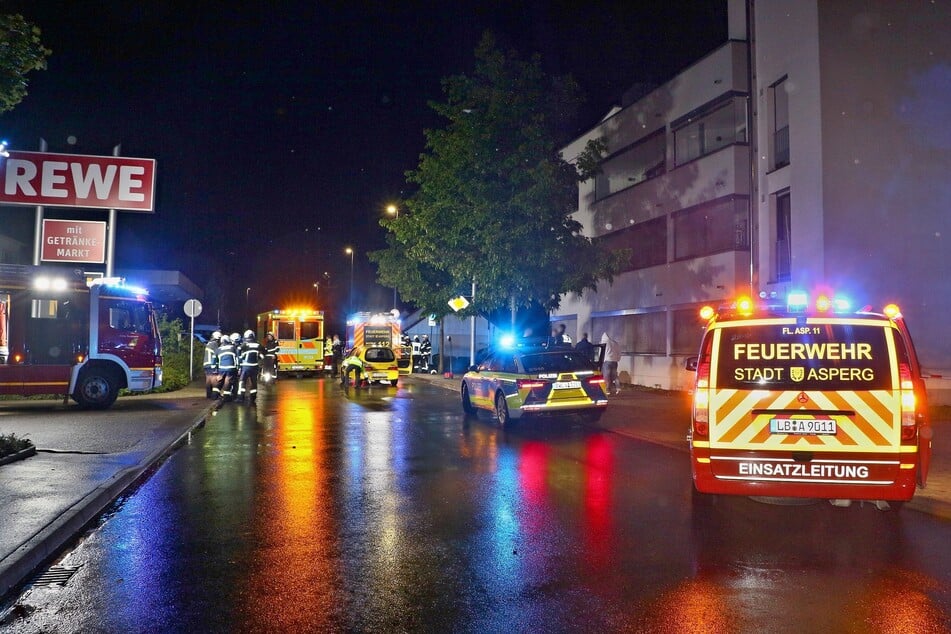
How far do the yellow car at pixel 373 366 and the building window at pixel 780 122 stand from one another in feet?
43.9

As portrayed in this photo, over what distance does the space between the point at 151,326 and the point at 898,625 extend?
17430 millimetres

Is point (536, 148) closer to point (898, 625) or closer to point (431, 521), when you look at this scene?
point (431, 521)

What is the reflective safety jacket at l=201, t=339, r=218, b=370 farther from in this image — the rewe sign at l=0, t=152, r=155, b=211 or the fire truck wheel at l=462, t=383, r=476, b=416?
the fire truck wheel at l=462, t=383, r=476, b=416

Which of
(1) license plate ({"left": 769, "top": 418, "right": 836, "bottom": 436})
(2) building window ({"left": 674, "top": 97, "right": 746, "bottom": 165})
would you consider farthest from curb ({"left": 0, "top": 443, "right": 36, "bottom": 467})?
(2) building window ({"left": 674, "top": 97, "right": 746, "bottom": 165})

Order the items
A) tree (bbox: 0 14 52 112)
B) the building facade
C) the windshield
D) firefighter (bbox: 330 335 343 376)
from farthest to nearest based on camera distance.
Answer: firefighter (bbox: 330 335 343 376) < the building facade < the windshield < tree (bbox: 0 14 52 112)

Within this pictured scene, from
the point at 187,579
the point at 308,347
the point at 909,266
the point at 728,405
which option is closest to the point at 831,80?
the point at 909,266

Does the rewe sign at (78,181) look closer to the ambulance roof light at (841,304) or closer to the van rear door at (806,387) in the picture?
the van rear door at (806,387)

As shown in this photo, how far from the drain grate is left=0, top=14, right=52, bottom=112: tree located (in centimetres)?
652

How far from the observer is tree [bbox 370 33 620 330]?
80.2ft

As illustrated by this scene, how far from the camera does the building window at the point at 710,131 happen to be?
2311cm

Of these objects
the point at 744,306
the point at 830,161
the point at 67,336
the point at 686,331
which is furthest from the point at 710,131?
the point at 744,306

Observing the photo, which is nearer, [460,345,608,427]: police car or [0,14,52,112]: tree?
[0,14,52,112]: tree

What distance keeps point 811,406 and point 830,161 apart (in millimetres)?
12892

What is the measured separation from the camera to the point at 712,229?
2358cm
